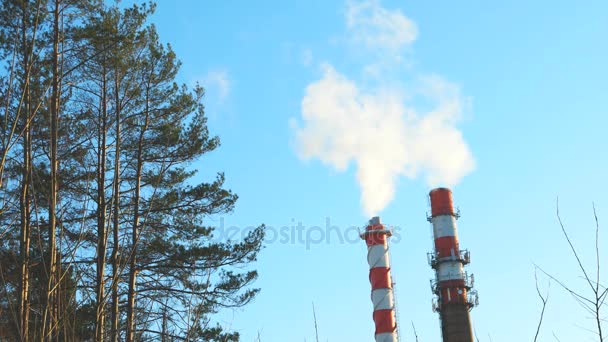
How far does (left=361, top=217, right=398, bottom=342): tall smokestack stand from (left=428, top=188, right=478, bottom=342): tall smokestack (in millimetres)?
2385

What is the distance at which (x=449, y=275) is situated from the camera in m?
35.3

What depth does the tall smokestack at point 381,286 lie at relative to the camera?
35.6 meters

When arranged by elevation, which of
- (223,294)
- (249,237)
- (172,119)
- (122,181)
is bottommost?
(223,294)

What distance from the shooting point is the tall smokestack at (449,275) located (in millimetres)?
34469

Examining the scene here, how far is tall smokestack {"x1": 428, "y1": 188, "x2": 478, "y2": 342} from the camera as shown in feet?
113

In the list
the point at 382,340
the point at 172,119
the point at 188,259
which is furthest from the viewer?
the point at 382,340

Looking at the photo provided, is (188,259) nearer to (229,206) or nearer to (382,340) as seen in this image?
(229,206)

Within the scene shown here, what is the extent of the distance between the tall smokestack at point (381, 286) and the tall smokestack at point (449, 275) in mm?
2385

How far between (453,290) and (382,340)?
448 cm

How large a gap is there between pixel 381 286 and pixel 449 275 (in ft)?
11.8

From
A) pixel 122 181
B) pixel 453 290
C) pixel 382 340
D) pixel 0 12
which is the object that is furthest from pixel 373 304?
pixel 0 12

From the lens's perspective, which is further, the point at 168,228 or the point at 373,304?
the point at 373,304

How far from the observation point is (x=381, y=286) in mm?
36125

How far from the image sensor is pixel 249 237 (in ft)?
62.6
